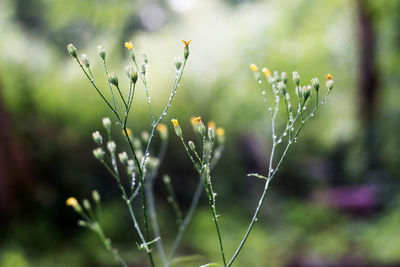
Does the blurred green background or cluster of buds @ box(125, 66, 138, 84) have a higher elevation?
the blurred green background

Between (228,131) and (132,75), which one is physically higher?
(228,131)

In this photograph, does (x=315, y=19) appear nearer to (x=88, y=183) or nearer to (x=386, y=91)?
(x=386, y=91)

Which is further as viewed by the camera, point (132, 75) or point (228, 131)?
point (228, 131)

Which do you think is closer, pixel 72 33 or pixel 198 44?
pixel 198 44

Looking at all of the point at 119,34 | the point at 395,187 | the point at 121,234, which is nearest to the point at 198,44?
the point at 119,34

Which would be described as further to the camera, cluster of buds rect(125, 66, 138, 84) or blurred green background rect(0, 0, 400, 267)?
blurred green background rect(0, 0, 400, 267)

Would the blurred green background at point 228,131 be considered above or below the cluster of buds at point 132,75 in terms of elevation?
above

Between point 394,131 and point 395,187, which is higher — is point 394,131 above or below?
above

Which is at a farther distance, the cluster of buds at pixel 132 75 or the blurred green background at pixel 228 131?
the blurred green background at pixel 228 131
